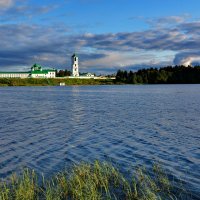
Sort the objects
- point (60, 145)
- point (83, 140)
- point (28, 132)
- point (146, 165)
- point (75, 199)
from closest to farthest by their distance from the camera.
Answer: point (75, 199) < point (146, 165) < point (60, 145) < point (83, 140) < point (28, 132)

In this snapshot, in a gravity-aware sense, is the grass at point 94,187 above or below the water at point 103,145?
above

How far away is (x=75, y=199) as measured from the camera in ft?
43.0

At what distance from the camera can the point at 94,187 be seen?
→ 13.7 metres

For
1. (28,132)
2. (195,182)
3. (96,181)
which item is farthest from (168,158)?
(28,132)

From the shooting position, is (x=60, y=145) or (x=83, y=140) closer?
(x=60, y=145)

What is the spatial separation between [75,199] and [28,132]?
1781 cm

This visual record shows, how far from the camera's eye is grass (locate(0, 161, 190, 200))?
13141 millimetres

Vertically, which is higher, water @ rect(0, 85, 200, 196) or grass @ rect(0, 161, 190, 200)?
grass @ rect(0, 161, 190, 200)

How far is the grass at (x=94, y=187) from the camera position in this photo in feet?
43.1

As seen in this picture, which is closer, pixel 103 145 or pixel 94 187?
pixel 94 187

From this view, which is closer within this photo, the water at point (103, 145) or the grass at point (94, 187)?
the grass at point (94, 187)

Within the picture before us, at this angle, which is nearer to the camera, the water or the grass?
the grass

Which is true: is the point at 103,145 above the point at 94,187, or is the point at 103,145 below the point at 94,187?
below

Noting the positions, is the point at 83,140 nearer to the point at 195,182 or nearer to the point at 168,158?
the point at 168,158
